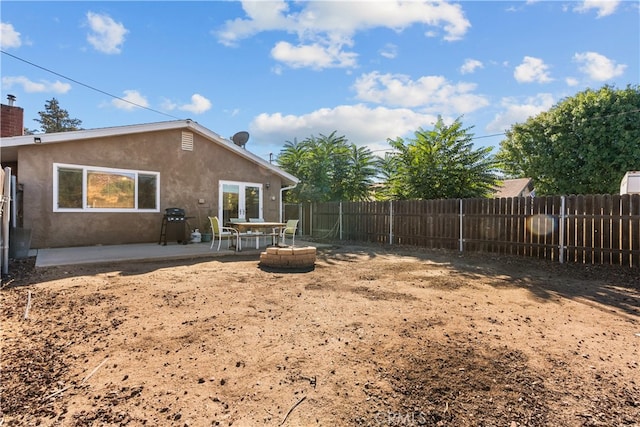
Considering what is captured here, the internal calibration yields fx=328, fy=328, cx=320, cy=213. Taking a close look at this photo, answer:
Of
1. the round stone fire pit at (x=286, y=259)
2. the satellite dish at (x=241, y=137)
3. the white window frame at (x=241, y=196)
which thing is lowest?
the round stone fire pit at (x=286, y=259)

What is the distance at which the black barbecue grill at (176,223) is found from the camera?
9.71 m

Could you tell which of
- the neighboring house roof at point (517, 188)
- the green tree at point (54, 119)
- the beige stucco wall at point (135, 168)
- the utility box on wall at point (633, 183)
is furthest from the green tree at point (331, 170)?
the green tree at point (54, 119)

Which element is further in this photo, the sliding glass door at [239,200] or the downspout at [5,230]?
the sliding glass door at [239,200]

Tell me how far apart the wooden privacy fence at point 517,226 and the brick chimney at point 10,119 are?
41.2ft

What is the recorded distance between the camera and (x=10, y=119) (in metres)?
11.8

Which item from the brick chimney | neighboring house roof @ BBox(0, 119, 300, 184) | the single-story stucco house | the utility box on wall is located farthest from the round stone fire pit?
the brick chimney

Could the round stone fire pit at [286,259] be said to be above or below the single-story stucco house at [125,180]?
below

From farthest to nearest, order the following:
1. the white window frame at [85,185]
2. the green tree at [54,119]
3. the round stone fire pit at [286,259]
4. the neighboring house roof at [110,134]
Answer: the green tree at [54,119], the white window frame at [85,185], the neighboring house roof at [110,134], the round stone fire pit at [286,259]

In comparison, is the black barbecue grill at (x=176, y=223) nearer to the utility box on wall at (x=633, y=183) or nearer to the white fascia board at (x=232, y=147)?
the white fascia board at (x=232, y=147)

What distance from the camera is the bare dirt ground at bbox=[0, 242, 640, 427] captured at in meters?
2.00

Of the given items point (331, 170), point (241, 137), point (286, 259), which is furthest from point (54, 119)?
point (286, 259)

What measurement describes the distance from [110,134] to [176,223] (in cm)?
298

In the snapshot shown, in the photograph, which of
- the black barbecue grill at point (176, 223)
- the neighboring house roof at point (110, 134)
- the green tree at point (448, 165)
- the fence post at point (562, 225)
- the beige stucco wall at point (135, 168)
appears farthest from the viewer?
the green tree at point (448, 165)

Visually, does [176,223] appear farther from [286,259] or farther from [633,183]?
[633,183]
